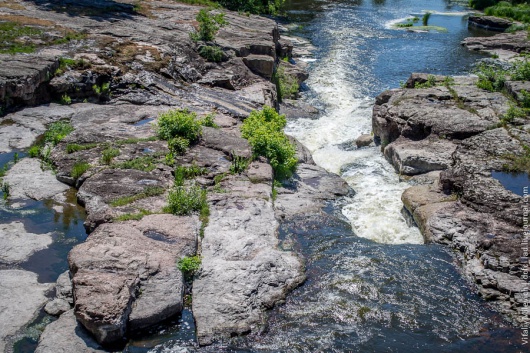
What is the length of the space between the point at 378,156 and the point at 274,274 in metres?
8.38

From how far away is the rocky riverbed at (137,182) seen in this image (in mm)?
8109

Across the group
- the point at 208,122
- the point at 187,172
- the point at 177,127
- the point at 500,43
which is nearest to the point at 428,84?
the point at 208,122

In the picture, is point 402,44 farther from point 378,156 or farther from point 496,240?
point 496,240

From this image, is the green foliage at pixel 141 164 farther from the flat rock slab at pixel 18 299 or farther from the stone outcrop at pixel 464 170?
the stone outcrop at pixel 464 170

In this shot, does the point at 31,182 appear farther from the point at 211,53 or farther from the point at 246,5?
the point at 246,5

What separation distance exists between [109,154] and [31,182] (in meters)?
1.81

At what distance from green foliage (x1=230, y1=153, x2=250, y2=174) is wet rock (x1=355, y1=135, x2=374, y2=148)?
6.00 m

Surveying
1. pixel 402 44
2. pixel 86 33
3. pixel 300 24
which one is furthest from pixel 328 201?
pixel 300 24

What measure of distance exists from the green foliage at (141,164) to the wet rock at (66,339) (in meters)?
4.71

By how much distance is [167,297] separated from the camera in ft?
27.2

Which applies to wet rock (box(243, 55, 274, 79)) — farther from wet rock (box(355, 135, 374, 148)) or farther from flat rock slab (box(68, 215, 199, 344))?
flat rock slab (box(68, 215, 199, 344))

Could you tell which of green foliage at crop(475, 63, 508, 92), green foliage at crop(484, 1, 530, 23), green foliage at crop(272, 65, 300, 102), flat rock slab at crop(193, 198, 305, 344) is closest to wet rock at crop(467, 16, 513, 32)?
green foliage at crop(484, 1, 530, 23)

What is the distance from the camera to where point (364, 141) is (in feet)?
57.4

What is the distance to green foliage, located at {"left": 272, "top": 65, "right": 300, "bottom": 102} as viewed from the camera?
2209cm
